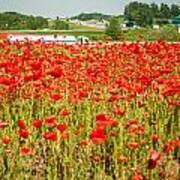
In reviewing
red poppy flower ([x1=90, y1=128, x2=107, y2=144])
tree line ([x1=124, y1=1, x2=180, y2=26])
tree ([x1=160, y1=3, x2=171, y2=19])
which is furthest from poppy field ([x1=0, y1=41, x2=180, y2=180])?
tree ([x1=160, y1=3, x2=171, y2=19])

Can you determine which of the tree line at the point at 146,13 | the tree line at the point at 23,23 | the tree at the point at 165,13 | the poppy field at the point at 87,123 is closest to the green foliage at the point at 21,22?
the tree line at the point at 23,23

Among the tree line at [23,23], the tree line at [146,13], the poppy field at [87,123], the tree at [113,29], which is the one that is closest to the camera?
the poppy field at [87,123]

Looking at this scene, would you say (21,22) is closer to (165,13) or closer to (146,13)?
(146,13)

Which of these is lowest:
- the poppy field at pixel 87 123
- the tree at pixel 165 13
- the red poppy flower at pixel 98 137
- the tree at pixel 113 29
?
the tree at pixel 165 13

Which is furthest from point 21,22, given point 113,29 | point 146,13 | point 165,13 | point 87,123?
point 87,123

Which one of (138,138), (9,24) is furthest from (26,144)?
(9,24)

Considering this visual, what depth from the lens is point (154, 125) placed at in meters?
5.88

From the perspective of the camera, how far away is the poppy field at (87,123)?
177 inches

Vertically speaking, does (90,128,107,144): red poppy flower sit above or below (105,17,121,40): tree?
above

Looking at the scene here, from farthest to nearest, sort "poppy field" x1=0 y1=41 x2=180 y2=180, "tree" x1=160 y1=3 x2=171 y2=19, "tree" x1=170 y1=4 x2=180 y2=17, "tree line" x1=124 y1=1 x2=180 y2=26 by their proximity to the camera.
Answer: "tree" x1=170 y1=4 x2=180 y2=17
"tree" x1=160 y1=3 x2=171 y2=19
"tree line" x1=124 y1=1 x2=180 y2=26
"poppy field" x1=0 y1=41 x2=180 y2=180

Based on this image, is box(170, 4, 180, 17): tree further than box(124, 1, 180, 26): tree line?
Yes

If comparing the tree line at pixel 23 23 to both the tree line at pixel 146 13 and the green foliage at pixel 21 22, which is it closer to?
the green foliage at pixel 21 22

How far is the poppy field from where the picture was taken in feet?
14.7

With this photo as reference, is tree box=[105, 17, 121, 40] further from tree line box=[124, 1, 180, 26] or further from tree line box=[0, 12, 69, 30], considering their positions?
tree line box=[124, 1, 180, 26]
